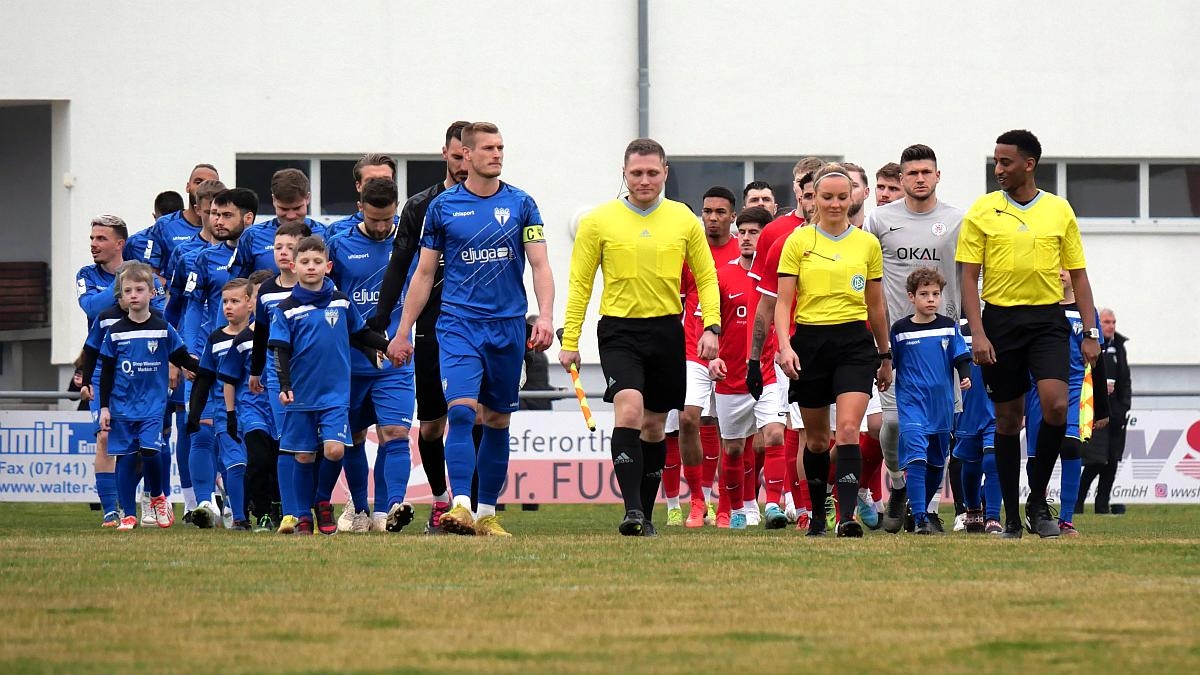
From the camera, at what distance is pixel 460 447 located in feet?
36.1

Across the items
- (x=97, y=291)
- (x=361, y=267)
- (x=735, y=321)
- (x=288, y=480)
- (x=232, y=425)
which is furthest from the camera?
(x=97, y=291)

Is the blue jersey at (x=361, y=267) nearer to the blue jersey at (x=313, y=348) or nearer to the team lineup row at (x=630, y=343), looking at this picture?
the team lineup row at (x=630, y=343)

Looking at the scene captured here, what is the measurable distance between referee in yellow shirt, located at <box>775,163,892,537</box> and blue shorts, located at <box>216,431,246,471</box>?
4156 mm

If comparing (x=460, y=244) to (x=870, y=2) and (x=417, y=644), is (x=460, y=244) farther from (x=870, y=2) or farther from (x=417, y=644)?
(x=870, y=2)

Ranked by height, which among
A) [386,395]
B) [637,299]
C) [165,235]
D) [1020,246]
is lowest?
[386,395]

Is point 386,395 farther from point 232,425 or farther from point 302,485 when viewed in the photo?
point 232,425

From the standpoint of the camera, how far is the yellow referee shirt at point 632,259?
1085 cm

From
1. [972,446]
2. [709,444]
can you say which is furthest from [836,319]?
[709,444]

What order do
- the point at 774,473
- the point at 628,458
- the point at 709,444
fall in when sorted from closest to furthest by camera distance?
the point at 628,458, the point at 774,473, the point at 709,444

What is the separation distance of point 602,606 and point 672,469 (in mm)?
7389

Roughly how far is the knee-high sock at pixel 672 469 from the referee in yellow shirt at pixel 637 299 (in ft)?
11.2

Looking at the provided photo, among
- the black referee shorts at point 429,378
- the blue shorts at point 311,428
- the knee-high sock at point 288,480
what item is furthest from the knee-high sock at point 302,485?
the black referee shorts at point 429,378

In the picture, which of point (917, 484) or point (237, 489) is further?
point (237, 489)

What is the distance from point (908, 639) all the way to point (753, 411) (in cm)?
803
